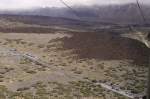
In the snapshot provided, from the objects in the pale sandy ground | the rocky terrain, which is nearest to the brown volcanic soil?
the rocky terrain

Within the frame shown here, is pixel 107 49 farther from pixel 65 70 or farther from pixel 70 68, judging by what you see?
pixel 65 70

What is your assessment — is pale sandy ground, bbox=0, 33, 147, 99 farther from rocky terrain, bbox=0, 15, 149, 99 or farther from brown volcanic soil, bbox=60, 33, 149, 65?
brown volcanic soil, bbox=60, 33, 149, 65

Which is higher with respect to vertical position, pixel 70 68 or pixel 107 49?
pixel 107 49

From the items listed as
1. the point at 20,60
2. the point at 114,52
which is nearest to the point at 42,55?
the point at 20,60

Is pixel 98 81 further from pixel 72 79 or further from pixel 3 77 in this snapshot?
pixel 3 77

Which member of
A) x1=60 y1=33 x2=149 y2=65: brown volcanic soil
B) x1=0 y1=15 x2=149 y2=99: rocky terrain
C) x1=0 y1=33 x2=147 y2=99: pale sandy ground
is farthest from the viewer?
x1=60 y1=33 x2=149 y2=65: brown volcanic soil

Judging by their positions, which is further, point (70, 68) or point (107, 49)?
point (107, 49)

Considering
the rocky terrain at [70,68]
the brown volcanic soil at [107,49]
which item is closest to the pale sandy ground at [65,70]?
the rocky terrain at [70,68]

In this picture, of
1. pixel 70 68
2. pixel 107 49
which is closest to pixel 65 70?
pixel 70 68
